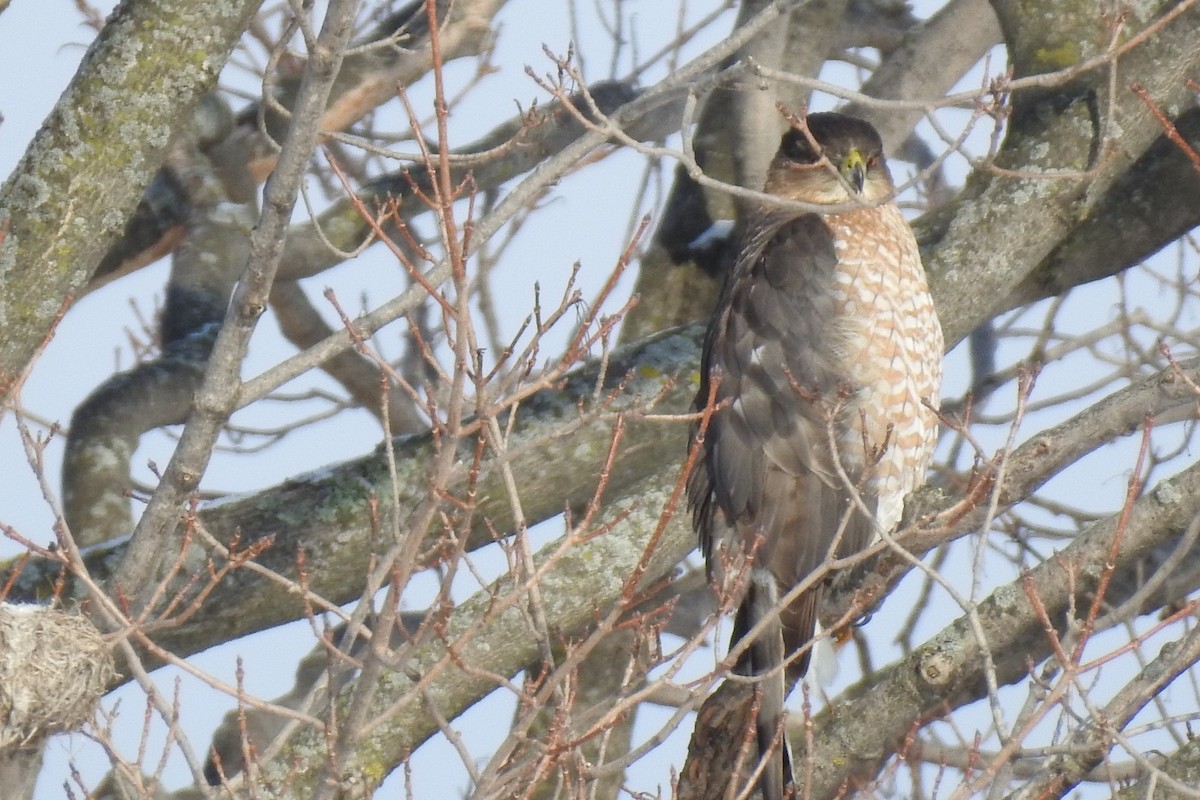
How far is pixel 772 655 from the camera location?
4262 mm

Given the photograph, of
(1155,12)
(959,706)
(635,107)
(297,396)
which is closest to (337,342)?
(635,107)

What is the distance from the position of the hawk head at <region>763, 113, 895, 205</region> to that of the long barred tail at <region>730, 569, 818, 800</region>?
127 cm

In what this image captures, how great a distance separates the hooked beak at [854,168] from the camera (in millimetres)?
4898

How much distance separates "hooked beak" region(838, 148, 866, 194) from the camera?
16.1 feet

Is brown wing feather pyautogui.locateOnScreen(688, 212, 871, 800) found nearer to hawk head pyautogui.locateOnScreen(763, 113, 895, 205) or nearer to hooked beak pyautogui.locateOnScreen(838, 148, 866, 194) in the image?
hooked beak pyautogui.locateOnScreen(838, 148, 866, 194)

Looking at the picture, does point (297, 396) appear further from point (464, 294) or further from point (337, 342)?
point (464, 294)

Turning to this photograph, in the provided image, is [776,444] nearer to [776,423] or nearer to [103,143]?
[776,423]

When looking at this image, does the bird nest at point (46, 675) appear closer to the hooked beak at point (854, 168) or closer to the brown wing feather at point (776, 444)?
the brown wing feather at point (776, 444)

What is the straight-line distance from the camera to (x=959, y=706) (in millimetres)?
5176

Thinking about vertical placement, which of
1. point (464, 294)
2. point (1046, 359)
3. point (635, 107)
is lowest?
point (464, 294)

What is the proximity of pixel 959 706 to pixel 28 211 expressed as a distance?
10.6 ft

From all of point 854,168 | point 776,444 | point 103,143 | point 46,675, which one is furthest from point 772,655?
point 103,143

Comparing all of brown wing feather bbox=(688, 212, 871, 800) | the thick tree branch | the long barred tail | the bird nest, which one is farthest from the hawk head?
the bird nest

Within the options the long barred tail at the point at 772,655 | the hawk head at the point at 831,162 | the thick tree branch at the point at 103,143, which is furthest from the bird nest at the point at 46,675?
the hawk head at the point at 831,162
